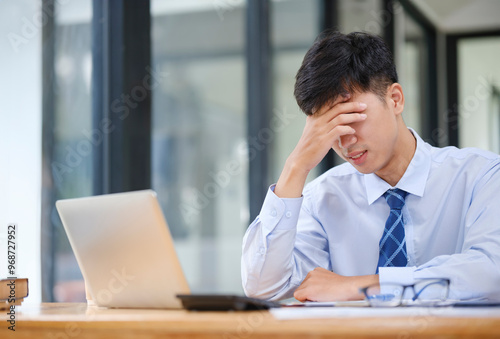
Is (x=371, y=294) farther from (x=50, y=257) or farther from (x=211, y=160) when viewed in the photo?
(x=211, y=160)

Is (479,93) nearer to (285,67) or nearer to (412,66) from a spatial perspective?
(412,66)

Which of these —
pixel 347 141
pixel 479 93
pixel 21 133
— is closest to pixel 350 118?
pixel 347 141

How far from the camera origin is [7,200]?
188cm

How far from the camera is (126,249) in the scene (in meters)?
1.22

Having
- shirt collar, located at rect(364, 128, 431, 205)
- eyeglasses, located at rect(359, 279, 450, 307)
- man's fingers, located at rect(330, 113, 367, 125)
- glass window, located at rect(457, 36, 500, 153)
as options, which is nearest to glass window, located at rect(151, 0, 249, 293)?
shirt collar, located at rect(364, 128, 431, 205)

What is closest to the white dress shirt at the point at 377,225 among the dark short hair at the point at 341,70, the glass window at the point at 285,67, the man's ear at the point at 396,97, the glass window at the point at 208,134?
the man's ear at the point at 396,97

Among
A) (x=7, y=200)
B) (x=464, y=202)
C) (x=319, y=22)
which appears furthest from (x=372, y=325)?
(x=319, y=22)

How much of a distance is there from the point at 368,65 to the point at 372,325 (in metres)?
0.96

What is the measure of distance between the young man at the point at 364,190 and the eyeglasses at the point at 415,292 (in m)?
0.19

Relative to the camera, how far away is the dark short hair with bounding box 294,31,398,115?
163 centimetres

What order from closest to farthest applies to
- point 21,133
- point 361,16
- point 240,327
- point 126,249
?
point 240,327, point 126,249, point 21,133, point 361,16

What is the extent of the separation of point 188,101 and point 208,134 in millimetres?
259

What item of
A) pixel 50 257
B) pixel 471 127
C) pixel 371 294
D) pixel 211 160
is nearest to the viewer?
pixel 371 294

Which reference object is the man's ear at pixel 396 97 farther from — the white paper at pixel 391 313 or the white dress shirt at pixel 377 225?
the white paper at pixel 391 313
